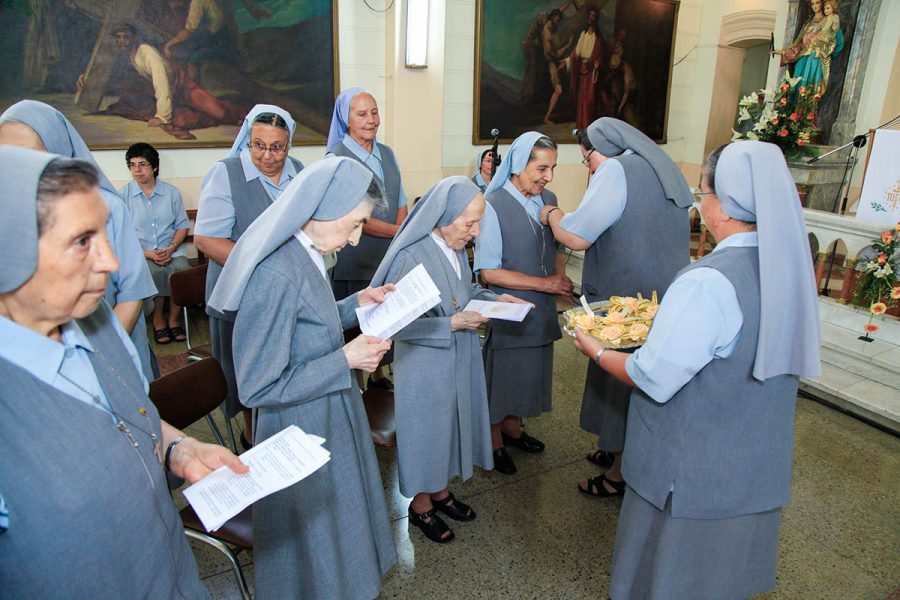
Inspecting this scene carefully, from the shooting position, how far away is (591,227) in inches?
115

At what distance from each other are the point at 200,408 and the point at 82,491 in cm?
130

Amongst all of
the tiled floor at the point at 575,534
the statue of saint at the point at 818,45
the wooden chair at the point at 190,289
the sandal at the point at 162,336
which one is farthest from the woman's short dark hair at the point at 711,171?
the statue of saint at the point at 818,45

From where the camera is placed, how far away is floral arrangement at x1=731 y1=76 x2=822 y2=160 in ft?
21.4

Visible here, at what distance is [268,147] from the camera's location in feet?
10.3

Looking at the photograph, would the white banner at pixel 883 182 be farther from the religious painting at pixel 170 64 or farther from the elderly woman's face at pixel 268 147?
the religious painting at pixel 170 64

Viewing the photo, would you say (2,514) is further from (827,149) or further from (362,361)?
(827,149)

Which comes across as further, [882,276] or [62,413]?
[882,276]

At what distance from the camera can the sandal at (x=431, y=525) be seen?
2.91 m

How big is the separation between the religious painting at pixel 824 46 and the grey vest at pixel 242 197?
708cm

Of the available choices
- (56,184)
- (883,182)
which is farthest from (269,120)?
(883,182)

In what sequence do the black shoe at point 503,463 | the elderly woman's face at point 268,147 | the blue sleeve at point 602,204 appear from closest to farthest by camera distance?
1. the blue sleeve at point 602,204
2. the elderly woman's face at point 268,147
3. the black shoe at point 503,463

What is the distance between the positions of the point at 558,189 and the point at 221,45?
480 centimetres

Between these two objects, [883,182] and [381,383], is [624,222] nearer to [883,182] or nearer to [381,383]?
[381,383]

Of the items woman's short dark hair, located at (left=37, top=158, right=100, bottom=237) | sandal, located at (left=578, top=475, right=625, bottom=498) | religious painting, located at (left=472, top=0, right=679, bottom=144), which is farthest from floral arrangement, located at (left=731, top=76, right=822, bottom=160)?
woman's short dark hair, located at (left=37, top=158, right=100, bottom=237)
